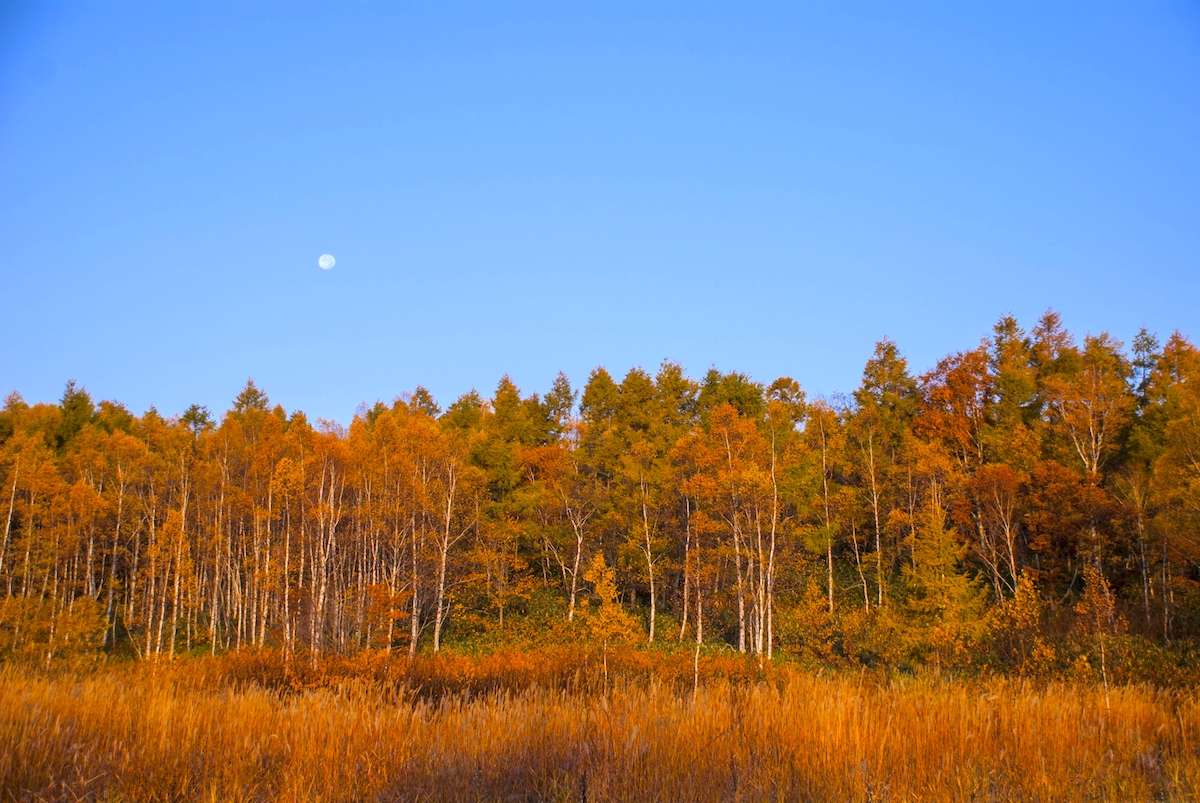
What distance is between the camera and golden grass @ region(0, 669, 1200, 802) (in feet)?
17.4

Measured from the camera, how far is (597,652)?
2325cm

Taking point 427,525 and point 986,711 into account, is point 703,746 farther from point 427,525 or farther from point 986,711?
point 427,525

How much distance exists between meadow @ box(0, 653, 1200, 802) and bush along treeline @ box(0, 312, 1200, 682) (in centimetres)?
1900

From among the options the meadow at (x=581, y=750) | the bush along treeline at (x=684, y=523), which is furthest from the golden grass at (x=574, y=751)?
the bush along treeline at (x=684, y=523)

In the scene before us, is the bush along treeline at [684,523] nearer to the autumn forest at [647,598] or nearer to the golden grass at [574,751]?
the autumn forest at [647,598]

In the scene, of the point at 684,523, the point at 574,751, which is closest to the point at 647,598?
the point at 684,523

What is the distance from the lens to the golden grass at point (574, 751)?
5305 millimetres

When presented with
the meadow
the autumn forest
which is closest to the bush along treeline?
the autumn forest

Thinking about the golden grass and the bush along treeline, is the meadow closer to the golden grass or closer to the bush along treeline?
the golden grass

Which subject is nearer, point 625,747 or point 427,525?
point 625,747

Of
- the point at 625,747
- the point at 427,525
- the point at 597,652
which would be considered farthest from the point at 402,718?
the point at 427,525

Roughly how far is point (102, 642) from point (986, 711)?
139ft

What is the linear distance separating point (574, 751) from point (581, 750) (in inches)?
→ 8.1

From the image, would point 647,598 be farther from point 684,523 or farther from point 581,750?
point 581,750
